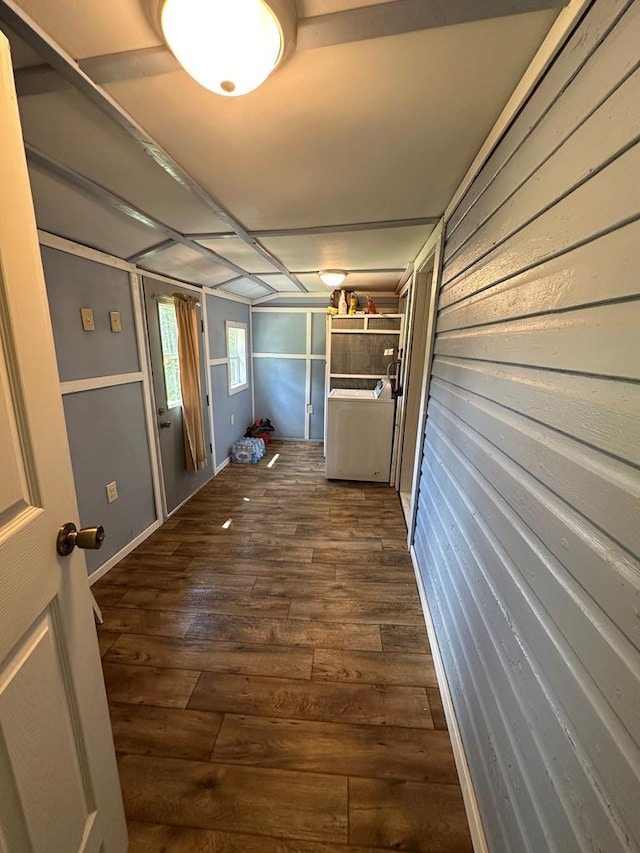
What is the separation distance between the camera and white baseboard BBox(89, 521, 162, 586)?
2.03 meters

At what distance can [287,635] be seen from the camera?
166 cm

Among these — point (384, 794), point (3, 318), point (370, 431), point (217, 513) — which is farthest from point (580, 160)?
point (217, 513)

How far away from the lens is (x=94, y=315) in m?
1.97

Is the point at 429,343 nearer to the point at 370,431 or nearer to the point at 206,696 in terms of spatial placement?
the point at 370,431

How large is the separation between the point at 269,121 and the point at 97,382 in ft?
5.72

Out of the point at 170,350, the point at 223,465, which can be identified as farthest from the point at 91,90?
the point at 223,465

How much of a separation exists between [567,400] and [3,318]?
1.10 metres

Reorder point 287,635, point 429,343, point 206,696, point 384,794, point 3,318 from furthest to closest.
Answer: point 429,343 → point 287,635 → point 206,696 → point 384,794 → point 3,318

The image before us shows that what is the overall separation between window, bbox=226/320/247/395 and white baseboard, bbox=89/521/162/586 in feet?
6.69

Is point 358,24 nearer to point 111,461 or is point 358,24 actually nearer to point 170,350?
point 111,461

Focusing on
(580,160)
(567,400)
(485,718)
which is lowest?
(485,718)

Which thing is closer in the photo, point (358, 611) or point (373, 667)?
point (373, 667)

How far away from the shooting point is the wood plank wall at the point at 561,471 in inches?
20.5

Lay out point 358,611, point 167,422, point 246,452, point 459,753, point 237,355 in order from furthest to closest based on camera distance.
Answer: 1. point 237,355
2. point 246,452
3. point 167,422
4. point 358,611
5. point 459,753
